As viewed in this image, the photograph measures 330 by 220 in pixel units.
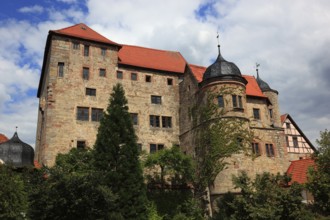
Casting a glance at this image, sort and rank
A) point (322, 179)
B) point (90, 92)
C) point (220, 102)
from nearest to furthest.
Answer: point (322, 179) < point (220, 102) < point (90, 92)

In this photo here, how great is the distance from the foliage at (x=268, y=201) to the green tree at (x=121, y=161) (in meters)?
6.37

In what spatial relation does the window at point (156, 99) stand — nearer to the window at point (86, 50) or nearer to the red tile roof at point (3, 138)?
the window at point (86, 50)

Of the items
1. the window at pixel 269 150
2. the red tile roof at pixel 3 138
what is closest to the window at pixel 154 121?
the window at pixel 269 150

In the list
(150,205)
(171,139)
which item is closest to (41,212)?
(150,205)

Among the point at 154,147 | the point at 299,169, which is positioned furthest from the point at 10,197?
the point at 299,169

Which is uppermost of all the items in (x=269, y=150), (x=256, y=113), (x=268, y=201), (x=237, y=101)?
(x=237, y=101)

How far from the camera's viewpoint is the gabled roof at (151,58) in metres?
35.8

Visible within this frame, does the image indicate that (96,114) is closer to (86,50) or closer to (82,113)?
(82,113)

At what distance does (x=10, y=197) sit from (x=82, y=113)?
15.2m

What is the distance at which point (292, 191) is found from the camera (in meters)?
20.3

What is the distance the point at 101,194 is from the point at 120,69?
17.4m

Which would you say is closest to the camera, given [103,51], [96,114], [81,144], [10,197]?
[10,197]

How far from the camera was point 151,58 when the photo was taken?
3794cm

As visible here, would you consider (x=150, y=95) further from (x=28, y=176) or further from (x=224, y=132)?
(x=28, y=176)
